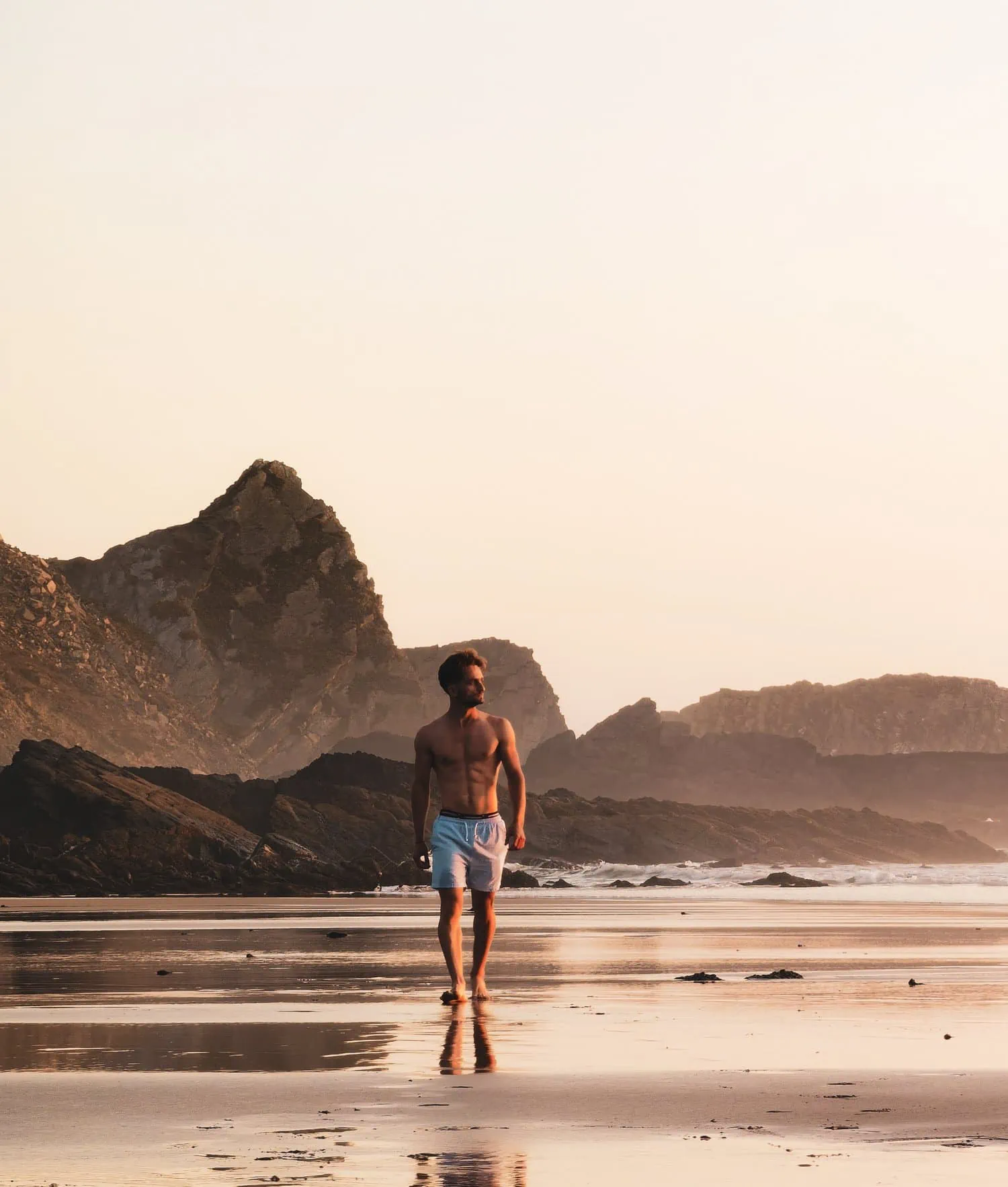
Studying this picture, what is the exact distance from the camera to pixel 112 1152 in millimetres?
5910

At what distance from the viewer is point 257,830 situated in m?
75.6

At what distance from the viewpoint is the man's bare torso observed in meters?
11.3

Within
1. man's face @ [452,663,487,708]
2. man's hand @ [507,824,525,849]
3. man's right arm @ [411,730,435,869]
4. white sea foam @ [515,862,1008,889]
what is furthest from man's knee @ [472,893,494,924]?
white sea foam @ [515,862,1008,889]

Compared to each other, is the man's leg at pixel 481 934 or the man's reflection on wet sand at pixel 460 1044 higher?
the man's leg at pixel 481 934

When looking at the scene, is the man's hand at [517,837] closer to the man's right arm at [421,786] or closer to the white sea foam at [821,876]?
the man's right arm at [421,786]

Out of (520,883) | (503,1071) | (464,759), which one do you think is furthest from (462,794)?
(520,883)

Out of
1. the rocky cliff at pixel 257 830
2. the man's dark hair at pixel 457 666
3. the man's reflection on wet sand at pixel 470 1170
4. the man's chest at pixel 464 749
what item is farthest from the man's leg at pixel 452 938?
the rocky cliff at pixel 257 830

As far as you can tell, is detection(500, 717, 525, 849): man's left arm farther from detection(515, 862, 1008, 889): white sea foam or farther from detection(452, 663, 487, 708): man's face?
detection(515, 862, 1008, 889): white sea foam

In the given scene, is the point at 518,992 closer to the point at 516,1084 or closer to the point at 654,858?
the point at 516,1084

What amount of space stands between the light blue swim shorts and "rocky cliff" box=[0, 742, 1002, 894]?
35.9 metres

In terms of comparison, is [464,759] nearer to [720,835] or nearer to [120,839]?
[120,839]

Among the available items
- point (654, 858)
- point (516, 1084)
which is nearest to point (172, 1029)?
point (516, 1084)

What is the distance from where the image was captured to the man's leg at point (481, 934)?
11.6m

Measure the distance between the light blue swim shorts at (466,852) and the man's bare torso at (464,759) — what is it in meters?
0.08
